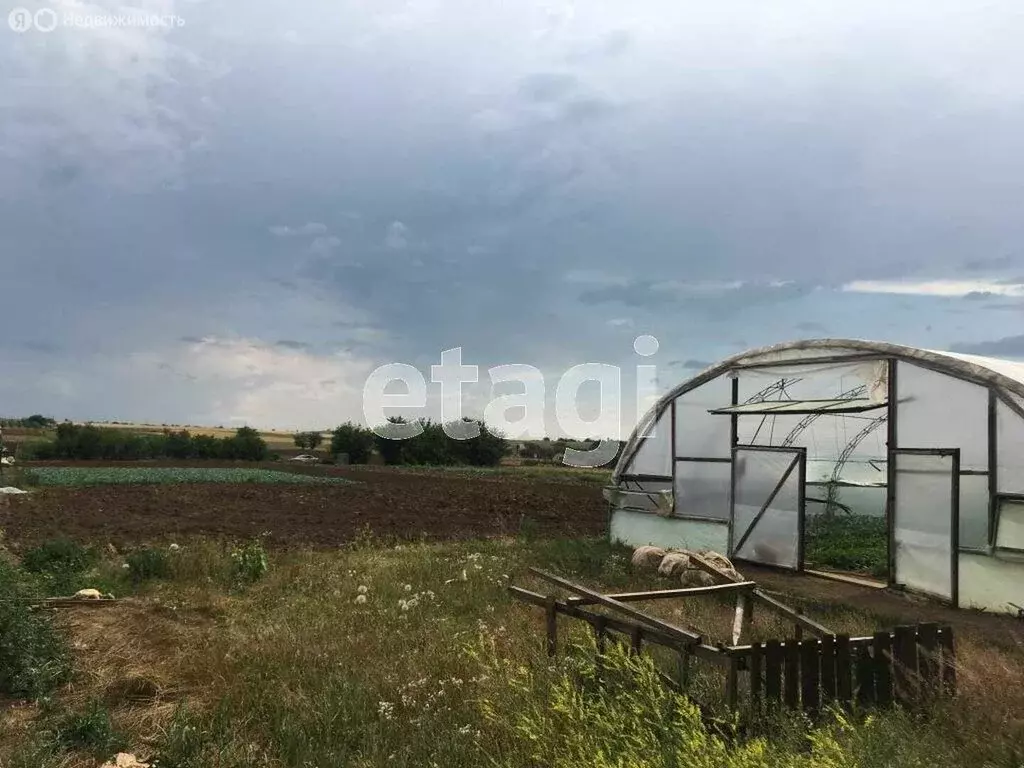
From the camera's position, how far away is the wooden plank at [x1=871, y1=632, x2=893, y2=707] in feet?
14.8

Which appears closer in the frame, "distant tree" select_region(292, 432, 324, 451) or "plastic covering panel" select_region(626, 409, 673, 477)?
"plastic covering panel" select_region(626, 409, 673, 477)

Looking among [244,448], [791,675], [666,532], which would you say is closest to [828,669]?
[791,675]

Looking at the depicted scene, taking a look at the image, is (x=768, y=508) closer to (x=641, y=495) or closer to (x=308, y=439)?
(x=641, y=495)

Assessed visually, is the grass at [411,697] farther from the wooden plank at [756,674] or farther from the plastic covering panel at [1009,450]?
the plastic covering panel at [1009,450]

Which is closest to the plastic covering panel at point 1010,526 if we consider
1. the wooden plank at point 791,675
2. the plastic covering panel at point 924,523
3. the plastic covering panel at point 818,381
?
the plastic covering panel at point 924,523

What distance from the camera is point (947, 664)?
15.2 ft

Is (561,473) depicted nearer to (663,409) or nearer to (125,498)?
(125,498)

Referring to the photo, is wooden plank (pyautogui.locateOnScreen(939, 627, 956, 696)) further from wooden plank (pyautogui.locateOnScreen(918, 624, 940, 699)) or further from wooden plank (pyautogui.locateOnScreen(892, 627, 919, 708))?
wooden plank (pyautogui.locateOnScreen(892, 627, 919, 708))

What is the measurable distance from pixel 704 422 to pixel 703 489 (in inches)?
47.0

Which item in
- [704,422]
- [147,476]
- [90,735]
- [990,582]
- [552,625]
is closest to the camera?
[90,735]

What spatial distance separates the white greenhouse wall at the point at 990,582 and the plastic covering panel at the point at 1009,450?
35.7 inches

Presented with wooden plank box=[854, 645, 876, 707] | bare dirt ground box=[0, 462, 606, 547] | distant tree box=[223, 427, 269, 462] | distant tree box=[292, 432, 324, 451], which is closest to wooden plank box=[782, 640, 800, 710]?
wooden plank box=[854, 645, 876, 707]

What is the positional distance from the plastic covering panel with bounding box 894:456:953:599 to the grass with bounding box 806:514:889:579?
484 mm

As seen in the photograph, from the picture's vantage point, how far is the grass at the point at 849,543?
13.0 m
